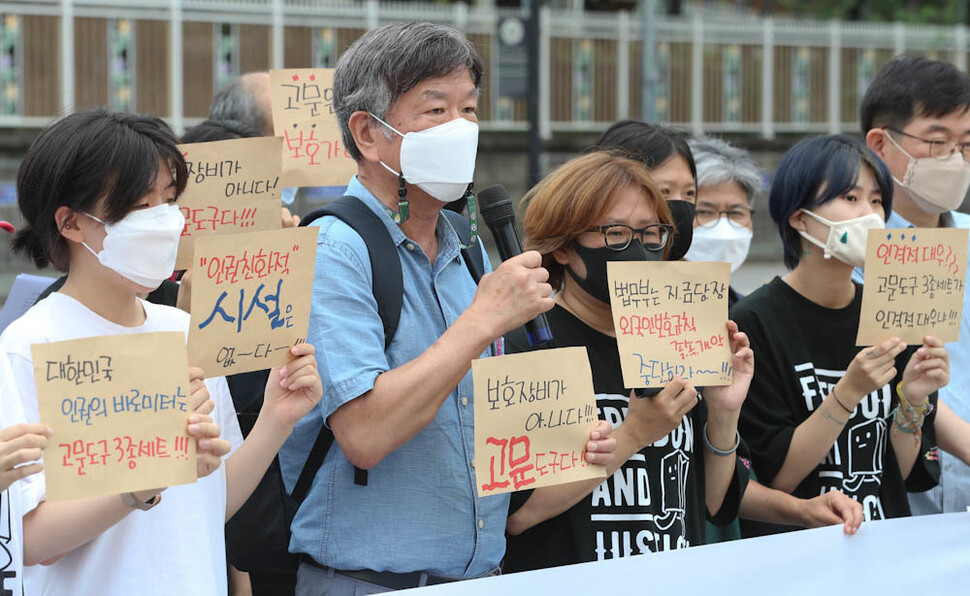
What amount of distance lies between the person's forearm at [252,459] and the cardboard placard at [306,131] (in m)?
1.36

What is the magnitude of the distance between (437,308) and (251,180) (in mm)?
910

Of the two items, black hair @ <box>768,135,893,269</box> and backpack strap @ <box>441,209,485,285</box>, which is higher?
black hair @ <box>768,135,893,269</box>

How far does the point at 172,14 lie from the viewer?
1362 centimetres

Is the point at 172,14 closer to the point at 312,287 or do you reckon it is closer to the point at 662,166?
the point at 662,166

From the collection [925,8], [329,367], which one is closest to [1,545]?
[329,367]

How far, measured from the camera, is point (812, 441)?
2.96m

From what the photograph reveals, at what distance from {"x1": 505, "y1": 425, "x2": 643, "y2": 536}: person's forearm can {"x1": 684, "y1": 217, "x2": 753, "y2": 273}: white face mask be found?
1659 millimetres

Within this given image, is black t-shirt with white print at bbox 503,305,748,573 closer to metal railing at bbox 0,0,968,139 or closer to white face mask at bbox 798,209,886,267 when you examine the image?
white face mask at bbox 798,209,886,267

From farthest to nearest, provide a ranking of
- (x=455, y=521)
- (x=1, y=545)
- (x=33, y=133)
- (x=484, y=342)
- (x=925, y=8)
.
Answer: (x=925, y=8)
(x=33, y=133)
(x=455, y=521)
(x=484, y=342)
(x=1, y=545)

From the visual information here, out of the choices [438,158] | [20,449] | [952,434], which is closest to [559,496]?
[438,158]

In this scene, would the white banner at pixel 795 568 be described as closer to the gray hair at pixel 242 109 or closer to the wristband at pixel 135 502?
the wristband at pixel 135 502

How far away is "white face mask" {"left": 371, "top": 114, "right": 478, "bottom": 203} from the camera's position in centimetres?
246

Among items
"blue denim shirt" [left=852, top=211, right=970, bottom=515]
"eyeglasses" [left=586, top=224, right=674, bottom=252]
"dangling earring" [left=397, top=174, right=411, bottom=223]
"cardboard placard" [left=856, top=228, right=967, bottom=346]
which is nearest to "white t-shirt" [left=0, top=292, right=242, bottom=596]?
"dangling earring" [left=397, top=174, right=411, bottom=223]

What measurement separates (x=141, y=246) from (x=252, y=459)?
1.62ft
